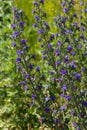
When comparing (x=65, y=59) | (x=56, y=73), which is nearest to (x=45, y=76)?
(x=56, y=73)

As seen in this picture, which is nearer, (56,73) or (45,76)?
(56,73)

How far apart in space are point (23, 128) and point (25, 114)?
0.19m

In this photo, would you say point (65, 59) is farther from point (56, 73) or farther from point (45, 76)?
point (45, 76)

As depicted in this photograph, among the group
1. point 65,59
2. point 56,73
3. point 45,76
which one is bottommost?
point 65,59

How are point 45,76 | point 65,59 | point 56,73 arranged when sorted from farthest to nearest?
point 45,76 → point 56,73 → point 65,59

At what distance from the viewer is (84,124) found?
3.80 meters

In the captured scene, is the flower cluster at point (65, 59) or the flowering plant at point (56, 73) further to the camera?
the flowering plant at point (56, 73)

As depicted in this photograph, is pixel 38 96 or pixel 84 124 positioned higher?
pixel 38 96

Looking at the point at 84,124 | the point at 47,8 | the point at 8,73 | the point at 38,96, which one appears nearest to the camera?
the point at 84,124

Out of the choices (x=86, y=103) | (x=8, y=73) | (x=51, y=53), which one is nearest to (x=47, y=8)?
(x=8, y=73)

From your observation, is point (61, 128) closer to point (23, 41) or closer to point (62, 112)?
point (62, 112)

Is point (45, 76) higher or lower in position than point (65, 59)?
higher

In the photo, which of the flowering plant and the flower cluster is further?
the flowering plant

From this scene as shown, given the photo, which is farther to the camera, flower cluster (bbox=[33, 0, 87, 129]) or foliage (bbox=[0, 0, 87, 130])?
foliage (bbox=[0, 0, 87, 130])
